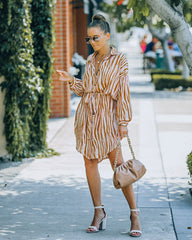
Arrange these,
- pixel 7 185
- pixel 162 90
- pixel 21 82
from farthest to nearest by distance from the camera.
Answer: pixel 162 90
pixel 21 82
pixel 7 185

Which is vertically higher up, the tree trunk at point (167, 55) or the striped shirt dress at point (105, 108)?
the tree trunk at point (167, 55)

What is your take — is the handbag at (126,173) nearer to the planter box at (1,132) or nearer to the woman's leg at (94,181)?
the woman's leg at (94,181)

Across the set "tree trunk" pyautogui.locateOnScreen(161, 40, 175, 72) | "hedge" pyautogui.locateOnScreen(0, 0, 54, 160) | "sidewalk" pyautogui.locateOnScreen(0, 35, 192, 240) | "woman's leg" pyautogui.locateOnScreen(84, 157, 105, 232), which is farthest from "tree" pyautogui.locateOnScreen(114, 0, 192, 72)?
"tree trunk" pyautogui.locateOnScreen(161, 40, 175, 72)

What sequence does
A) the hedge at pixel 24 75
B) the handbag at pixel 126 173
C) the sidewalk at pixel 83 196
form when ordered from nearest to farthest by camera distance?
1. the handbag at pixel 126 173
2. the sidewalk at pixel 83 196
3. the hedge at pixel 24 75

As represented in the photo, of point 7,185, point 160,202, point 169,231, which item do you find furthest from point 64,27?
point 169,231

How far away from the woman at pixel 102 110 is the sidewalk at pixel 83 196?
1.31 ft

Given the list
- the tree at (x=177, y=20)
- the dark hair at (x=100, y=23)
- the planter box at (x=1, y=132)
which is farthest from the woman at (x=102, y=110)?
the planter box at (x=1, y=132)

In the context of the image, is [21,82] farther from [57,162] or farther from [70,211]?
[70,211]

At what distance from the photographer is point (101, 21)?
4.72 meters

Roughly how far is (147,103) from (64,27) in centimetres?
436

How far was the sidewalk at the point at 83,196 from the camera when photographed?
16.0ft

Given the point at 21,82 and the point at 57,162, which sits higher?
the point at 21,82

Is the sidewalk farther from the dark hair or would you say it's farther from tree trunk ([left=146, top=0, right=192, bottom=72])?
the dark hair

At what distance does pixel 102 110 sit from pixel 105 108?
0.03 m
